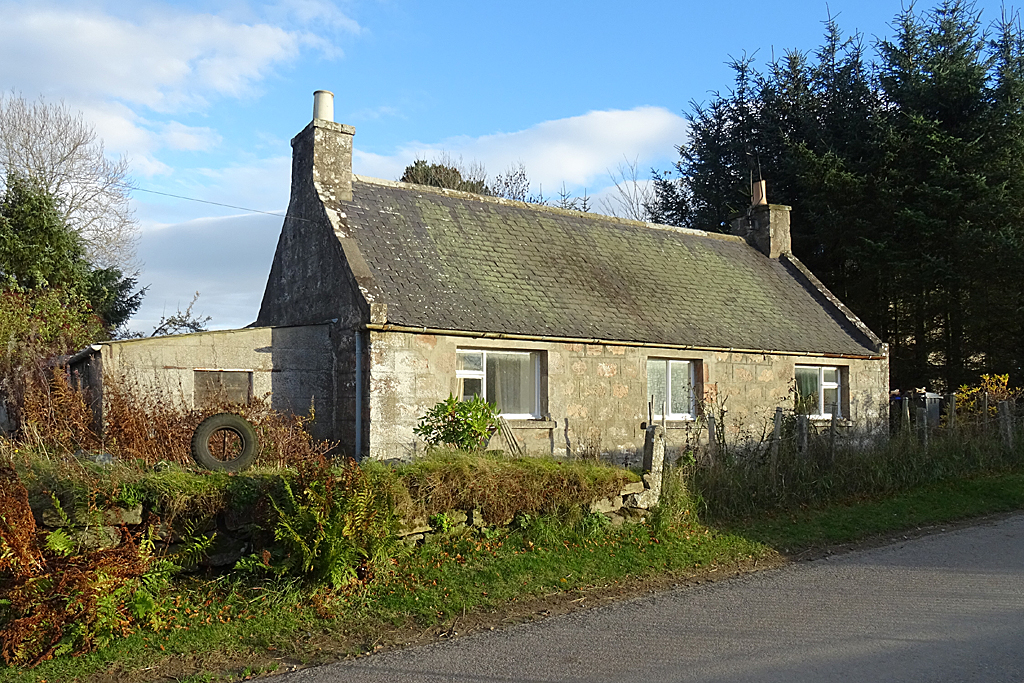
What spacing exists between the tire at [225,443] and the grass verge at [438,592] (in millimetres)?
2257

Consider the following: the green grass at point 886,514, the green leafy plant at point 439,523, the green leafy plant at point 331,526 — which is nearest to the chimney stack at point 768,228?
the green grass at point 886,514

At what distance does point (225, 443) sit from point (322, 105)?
853 centimetres

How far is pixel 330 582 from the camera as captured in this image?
26.0ft

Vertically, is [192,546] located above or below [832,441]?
below

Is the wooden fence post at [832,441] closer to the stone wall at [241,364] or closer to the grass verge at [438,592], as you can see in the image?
the grass verge at [438,592]

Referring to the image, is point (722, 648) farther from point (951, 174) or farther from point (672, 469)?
A: point (951, 174)

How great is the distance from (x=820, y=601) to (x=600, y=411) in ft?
26.5

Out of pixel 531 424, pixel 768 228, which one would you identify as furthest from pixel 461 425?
pixel 768 228

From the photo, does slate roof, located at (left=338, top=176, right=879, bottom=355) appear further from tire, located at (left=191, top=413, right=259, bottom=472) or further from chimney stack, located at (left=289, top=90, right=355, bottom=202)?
tire, located at (left=191, top=413, right=259, bottom=472)

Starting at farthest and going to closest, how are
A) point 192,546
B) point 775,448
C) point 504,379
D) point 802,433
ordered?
point 504,379 → point 802,433 → point 775,448 → point 192,546

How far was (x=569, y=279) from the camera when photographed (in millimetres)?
17750

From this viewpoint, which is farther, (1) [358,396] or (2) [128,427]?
(1) [358,396]

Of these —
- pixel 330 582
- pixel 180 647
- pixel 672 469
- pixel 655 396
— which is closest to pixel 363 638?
pixel 330 582

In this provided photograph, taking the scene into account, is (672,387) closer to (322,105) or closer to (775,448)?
(775,448)
